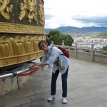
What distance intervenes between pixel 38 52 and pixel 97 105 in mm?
2558

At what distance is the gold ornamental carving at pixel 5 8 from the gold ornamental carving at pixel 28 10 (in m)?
0.54

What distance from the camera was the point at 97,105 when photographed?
6.42m

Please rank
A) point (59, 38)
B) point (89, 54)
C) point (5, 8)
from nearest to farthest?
point (5, 8) → point (89, 54) → point (59, 38)

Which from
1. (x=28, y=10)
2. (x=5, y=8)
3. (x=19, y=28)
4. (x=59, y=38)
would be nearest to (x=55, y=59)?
(x=19, y=28)

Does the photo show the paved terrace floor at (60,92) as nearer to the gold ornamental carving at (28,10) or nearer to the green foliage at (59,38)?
the gold ornamental carving at (28,10)

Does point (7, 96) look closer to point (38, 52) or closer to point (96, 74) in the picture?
point (38, 52)

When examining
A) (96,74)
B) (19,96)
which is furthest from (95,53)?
(19,96)

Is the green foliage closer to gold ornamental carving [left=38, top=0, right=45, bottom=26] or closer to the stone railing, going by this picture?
the stone railing

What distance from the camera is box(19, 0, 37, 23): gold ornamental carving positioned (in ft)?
23.9

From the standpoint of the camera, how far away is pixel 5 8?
21.4ft

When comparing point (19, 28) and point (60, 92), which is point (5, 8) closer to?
point (19, 28)

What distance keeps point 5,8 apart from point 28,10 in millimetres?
1201

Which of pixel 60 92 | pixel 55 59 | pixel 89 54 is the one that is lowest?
pixel 60 92

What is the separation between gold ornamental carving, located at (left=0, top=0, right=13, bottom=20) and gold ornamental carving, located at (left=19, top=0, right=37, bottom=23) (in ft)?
1.79
